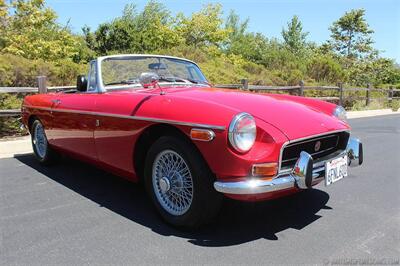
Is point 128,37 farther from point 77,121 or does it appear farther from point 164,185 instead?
point 164,185

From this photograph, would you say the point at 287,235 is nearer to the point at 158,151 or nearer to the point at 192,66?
the point at 158,151

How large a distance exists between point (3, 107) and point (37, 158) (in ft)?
9.29

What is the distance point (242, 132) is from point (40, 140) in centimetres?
352

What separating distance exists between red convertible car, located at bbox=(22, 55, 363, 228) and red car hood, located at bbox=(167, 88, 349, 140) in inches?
0.4

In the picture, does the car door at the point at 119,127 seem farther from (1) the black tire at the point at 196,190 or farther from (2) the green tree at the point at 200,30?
(2) the green tree at the point at 200,30

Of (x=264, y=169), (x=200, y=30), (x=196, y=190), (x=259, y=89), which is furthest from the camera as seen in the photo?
(x=200, y=30)

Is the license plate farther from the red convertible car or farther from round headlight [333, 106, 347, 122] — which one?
round headlight [333, 106, 347, 122]

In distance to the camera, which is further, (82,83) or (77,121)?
(82,83)

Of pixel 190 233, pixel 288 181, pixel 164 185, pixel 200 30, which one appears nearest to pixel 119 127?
pixel 164 185

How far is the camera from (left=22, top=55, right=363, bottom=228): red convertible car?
2748 mm

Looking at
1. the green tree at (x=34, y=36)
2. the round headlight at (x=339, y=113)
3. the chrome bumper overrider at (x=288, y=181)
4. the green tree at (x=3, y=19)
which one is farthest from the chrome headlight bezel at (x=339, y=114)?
the green tree at (x=3, y=19)

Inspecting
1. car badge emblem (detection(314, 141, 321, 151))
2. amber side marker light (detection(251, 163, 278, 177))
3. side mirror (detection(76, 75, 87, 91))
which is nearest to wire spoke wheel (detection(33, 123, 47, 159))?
side mirror (detection(76, 75, 87, 91))

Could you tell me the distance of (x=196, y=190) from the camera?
9.46ft

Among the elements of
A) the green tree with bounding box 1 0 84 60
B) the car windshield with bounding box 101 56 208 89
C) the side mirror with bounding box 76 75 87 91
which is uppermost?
the green tree with bounding box 1 0 84 60
